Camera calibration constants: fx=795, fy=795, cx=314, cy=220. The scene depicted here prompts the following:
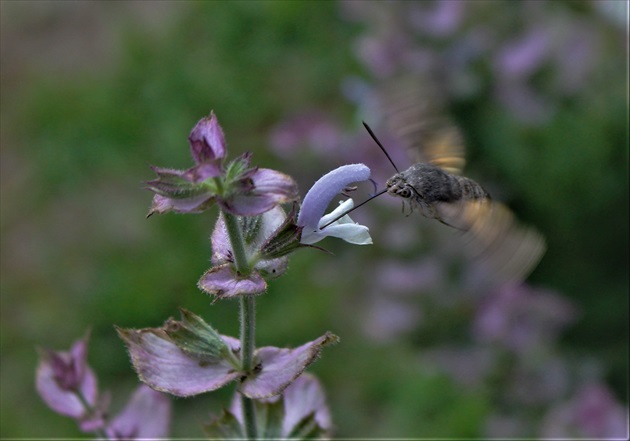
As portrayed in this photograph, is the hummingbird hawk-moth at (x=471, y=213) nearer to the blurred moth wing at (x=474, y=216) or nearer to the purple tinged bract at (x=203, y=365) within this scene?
the blurred moth wing at (x=474, y=216)

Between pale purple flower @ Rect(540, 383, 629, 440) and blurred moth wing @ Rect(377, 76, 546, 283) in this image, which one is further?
pale purple flower @ Rect(540, 383, 629, 440)

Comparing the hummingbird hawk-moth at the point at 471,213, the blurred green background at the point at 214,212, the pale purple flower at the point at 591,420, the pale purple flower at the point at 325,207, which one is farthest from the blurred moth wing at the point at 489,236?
the blurred green background at the point at 214,212

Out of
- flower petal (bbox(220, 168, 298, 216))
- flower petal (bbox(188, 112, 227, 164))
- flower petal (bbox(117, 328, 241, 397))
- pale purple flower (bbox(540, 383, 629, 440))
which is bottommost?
pale purple flower (bbox(540, 383, 629, 440))

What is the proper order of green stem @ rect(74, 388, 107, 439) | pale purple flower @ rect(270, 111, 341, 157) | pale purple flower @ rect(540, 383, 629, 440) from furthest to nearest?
1. pale purple flower @ rect(270, 111, 341, 157)
2. pale purple flower @ rect(540, 383, 629, 440)
3. green stem @ rect(74, 388, 107, 439)

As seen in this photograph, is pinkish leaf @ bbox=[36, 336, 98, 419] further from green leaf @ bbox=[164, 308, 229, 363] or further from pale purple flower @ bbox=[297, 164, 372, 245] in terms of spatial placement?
pale purple flower @ bbox=[297, 164, 372, 245]

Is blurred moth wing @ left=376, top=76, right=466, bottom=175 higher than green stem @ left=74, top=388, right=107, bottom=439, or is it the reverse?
blurred moth wing @ left=376, top=76, right=466, bottom=175

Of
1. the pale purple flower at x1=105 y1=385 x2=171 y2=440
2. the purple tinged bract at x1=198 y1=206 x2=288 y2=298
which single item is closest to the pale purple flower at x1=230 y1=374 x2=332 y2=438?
the pale purple flower at x1=105 y1=385 x2=171 y2=440
